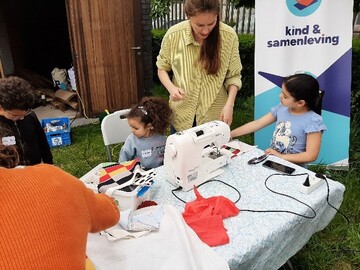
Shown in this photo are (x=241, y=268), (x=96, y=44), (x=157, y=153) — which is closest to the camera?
(x=241, y=268)

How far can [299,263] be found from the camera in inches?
83.8

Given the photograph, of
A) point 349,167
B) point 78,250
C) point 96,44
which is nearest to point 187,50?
point 78,250

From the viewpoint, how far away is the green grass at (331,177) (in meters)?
2.18

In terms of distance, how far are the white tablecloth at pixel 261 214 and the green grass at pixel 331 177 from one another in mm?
708

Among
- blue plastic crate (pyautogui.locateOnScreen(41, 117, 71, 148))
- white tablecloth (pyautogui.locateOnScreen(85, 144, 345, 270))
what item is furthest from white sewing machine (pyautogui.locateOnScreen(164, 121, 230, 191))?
blue plastic crate (pyautogui.locateOnScreen(41, 117, 71, 148))

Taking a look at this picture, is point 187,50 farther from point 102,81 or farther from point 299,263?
point 102,81

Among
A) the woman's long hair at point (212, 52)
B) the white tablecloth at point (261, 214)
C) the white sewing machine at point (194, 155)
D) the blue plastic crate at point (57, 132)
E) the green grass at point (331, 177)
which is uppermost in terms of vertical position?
the woman's long hair at point (212, 52)

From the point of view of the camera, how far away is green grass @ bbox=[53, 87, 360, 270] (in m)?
2.18

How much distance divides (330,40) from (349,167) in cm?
123

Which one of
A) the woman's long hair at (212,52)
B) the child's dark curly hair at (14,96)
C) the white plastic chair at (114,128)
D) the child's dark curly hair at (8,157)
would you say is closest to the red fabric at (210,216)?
the child's dark curly hair at (8,157)

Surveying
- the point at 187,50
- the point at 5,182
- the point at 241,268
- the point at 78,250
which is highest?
the point at 187,50

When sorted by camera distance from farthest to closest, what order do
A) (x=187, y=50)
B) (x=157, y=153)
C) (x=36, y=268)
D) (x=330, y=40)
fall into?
1. (x=330, y=40)
2. (x=157, y=153)
3. (x=187, y=50)
4. (x=36, y=268)

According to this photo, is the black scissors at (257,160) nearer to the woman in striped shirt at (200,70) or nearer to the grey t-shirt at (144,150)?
the woman in striped shirt at (200,70)

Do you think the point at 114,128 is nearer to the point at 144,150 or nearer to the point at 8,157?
the point at 144,150
